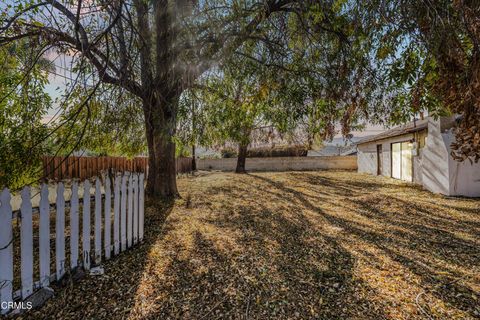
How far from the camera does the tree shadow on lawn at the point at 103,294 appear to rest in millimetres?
2189

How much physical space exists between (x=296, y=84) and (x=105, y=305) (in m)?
4.03

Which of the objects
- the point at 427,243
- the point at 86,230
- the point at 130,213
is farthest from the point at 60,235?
the point at 427,243

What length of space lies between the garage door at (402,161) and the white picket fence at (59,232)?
11991 mm

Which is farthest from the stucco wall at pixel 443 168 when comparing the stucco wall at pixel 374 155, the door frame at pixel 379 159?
the door frame at pixel 379 159

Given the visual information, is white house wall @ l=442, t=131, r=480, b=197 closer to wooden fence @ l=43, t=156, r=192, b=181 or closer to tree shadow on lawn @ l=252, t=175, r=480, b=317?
tree shadow on lawn @ l=252, t=175, r=480, b=317

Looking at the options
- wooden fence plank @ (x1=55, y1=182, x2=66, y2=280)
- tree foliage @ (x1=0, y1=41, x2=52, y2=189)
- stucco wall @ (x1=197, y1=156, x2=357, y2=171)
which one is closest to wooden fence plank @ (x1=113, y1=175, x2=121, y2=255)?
wooden fence plank @ (x1=55, y1=182, x2=66, y2=280)

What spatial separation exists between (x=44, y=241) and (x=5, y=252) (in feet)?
1.02

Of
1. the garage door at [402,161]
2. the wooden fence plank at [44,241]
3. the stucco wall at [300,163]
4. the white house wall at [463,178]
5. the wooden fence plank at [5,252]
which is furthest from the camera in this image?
the stucco wall at [300,163]

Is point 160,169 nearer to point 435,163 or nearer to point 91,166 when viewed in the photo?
point 91,166

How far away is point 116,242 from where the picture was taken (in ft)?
11.0

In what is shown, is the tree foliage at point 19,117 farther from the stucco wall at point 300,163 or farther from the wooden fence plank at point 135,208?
the stucco wall at point 300,163

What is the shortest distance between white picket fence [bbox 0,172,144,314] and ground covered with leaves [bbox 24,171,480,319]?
0.22m

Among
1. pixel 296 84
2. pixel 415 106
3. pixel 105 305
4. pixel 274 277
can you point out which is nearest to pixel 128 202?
pixel 105 305

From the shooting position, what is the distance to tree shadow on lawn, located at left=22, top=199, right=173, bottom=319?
2189mm
